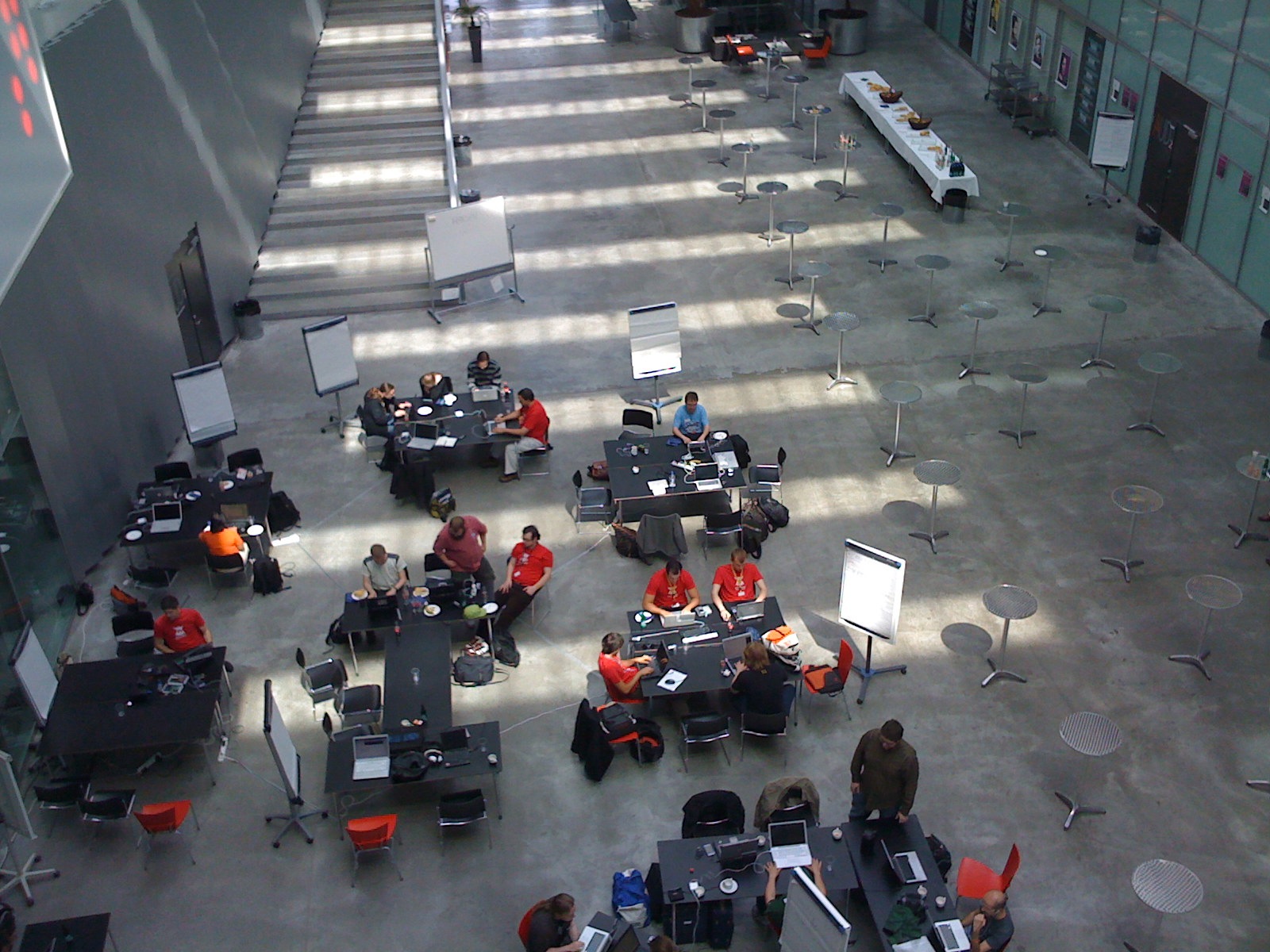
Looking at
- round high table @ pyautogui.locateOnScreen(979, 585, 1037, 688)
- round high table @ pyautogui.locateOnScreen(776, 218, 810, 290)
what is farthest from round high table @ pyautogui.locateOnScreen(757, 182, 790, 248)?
round high table @ pyautogui.locateOnScreen(979, 585, 1037, 688)

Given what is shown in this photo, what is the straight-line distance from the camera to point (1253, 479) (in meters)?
13.1

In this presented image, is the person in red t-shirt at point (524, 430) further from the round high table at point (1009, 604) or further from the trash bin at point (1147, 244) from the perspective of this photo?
the trash bin at point (1147, 244)

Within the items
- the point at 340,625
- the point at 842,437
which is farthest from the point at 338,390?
the point at 842,437

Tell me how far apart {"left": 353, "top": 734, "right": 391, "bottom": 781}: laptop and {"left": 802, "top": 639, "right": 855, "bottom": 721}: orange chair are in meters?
3.68

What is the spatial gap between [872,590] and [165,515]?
23.9 feet

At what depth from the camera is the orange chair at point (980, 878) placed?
907 cm

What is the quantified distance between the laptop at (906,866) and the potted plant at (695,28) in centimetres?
2254

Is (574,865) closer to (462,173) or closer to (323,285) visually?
(323,285)

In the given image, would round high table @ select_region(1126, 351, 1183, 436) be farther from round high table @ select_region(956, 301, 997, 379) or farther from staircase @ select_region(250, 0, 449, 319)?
staircase @ select_region(250, 0, 449, 319)

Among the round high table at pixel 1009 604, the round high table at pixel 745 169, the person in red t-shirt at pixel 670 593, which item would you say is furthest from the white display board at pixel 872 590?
the round high table at pixel 745 169

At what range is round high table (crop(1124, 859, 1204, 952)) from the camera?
27.0 ft

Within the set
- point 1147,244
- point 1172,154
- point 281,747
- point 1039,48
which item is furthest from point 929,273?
point 281,747

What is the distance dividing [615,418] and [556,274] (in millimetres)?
4336

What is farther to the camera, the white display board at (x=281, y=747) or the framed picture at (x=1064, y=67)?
the framed picture at (x=1064, y=67)
